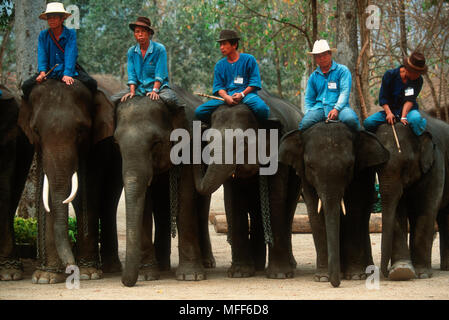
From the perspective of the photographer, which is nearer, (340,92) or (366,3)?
(340,92)

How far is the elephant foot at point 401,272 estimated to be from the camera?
855 centimetres

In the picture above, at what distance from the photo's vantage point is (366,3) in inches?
562

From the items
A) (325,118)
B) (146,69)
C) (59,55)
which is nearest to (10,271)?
(59,55)

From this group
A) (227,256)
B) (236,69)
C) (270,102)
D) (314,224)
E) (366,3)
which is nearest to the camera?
(314,224)

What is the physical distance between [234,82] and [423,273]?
10.4 ft

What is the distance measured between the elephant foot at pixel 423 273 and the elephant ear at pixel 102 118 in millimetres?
3953

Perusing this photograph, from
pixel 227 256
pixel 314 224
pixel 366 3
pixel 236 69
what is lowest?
pixel 227 256

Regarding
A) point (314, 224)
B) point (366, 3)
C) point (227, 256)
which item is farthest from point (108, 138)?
point (366, 3)

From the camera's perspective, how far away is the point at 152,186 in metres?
9.68

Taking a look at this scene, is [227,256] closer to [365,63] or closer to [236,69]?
[236,69]

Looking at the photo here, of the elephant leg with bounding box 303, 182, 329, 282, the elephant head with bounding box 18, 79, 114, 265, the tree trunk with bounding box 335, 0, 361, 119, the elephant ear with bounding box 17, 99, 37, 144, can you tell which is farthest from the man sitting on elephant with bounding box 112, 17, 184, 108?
the tree trunk with bounding box 335, 0, 361, 119

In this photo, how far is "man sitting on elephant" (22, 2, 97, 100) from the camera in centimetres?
889

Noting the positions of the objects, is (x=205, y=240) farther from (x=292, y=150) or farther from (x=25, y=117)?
(x=25, y=117)

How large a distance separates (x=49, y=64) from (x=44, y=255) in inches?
88.8
